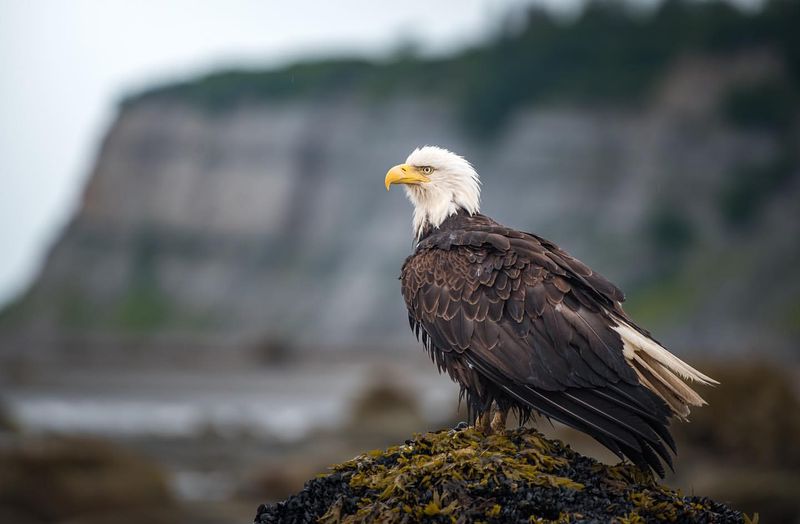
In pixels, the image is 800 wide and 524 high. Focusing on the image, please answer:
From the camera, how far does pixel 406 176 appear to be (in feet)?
22.9

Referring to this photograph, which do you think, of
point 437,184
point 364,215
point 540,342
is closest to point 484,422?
point 540,342

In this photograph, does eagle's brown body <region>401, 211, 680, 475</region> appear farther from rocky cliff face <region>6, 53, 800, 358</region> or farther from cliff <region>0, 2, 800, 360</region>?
cliff <region>0, 2, 800, 360</region>

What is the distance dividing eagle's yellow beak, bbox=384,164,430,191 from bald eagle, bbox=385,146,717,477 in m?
0.61

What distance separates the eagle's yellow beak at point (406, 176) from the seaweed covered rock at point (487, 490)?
2.20 m

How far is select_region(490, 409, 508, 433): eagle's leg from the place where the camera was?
5.65 m

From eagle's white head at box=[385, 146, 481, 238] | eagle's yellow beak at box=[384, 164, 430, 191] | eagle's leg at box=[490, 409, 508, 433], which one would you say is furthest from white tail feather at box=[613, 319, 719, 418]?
eagle's yellow beak at box=[384, 164, 430, 191]

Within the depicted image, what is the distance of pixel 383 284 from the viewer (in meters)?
59.1

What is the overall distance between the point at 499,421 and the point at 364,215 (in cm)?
5943

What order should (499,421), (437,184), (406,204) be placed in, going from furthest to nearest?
(406,204) → (437,184) → (499,421)

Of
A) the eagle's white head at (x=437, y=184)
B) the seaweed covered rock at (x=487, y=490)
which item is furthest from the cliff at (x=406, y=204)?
the seaweed covered rock at (x=487, y=490)

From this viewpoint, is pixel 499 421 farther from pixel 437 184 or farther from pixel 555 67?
pixel 555 67

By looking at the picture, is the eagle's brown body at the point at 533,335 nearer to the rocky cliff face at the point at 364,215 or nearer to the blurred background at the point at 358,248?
the blurred background at the point at 358,248

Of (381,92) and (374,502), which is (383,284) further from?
(374,502)

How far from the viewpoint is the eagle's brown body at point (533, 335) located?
5.21 meters
